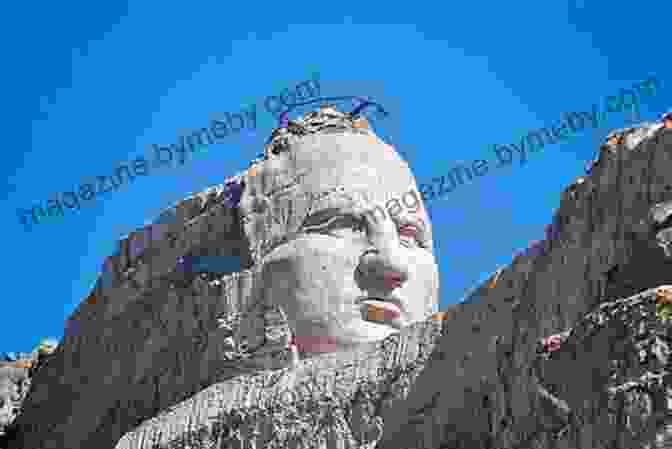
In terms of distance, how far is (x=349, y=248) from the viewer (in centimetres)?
1501

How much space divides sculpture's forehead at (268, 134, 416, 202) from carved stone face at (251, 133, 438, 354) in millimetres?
12

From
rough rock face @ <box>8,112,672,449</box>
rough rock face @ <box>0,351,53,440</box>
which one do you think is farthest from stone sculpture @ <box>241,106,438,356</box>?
rough rock face @ <box>0,351,53,440</box>

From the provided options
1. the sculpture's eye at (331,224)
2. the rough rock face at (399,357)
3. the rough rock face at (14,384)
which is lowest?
the rough rock face at (399,357)

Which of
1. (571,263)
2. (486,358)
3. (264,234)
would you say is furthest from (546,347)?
(264,234)

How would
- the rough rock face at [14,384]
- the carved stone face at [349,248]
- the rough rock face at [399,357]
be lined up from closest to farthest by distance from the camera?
the rough rock face at [399,357] < the carved stone face at [349,248] < the rough rock face at [14,384]

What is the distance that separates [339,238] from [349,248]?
0.51 ft

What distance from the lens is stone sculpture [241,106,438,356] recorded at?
48.0 feet

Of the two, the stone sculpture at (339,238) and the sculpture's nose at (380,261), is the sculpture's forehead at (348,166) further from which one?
the sculpture's nose at (380,261)

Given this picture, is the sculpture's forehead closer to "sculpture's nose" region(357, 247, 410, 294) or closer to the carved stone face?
the carved stone face

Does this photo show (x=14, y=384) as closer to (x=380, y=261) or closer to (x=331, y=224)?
(x=331, y=224)

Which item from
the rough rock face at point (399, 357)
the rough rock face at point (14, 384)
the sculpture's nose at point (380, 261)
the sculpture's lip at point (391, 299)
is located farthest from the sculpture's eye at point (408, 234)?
the rough rock face at point (14, 384)

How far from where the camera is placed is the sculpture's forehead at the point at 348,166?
1552 centimetres

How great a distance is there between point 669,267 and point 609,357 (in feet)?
2.97

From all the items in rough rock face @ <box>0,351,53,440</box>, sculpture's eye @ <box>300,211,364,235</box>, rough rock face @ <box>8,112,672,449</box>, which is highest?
rough rock face @ <box>0,351,53,440</box>
